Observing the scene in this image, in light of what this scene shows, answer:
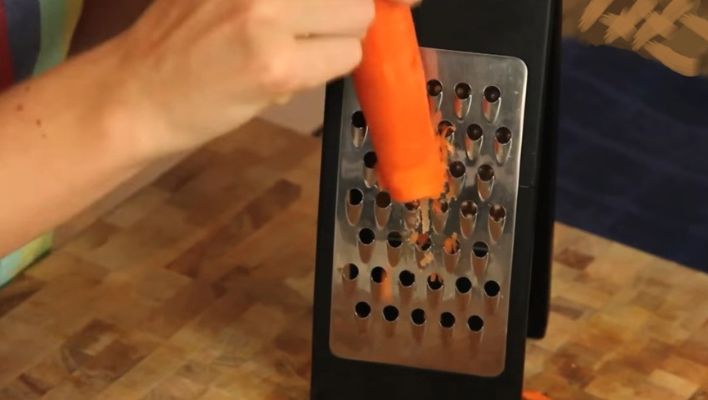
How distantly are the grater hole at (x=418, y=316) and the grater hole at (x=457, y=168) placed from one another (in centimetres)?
10

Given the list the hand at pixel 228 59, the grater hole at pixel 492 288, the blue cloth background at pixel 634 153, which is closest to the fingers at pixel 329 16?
the hand at pixel 228 59

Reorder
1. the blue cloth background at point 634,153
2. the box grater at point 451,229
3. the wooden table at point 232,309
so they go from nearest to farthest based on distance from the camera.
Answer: the box grater at point 451,229
the wooden table at point 232,309
the blue cloth background at point 634,153

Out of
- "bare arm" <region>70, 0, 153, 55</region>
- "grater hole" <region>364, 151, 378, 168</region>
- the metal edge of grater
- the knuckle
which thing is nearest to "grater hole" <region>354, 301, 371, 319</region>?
the metal edge of grater

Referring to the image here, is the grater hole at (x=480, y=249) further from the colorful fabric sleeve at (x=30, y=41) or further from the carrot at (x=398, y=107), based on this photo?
the colorful fabric sleeve at (x=30, y=41)

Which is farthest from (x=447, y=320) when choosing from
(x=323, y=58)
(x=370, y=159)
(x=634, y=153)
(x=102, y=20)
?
(x=634, y=153)

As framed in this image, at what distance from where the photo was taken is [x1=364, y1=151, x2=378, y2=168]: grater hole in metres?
0.69

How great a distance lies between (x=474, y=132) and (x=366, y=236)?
0.10 meters

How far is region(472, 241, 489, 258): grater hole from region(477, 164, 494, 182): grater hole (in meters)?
0.04

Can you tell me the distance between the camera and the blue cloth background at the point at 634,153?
1.09 m

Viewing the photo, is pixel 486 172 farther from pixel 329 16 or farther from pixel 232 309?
pixel 232 309

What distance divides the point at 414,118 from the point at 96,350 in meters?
0.34

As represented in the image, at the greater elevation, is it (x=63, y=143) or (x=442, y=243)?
(x=63, y=143)

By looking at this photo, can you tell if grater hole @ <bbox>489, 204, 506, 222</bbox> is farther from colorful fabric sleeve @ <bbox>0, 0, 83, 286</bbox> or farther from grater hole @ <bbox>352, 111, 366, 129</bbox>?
colorful fabric sleeve @ <bbox>0, 0, 83, 286</bbox>

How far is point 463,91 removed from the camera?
0.68 metres
